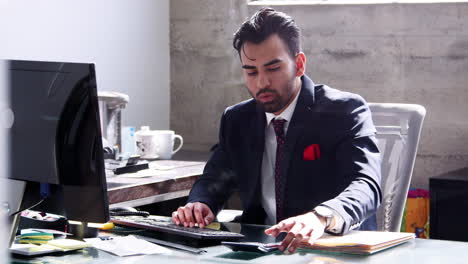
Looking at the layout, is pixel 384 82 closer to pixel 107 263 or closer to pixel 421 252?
pixel 421 252

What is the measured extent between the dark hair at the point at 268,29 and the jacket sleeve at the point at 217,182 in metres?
0.31

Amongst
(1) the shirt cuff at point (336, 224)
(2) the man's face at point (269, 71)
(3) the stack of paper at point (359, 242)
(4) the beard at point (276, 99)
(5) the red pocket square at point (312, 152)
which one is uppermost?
(2) the man's face at point (269, 71)

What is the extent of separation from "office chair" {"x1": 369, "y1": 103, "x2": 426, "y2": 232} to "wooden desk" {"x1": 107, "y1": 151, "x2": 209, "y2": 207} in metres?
0.87

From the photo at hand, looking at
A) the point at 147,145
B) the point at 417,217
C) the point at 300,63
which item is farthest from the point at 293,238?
the point at 417,217

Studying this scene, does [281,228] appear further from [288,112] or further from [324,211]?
[288,112]

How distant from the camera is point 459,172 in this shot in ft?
11.0

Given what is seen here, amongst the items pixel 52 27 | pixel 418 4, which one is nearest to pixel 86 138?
pixel 52 27

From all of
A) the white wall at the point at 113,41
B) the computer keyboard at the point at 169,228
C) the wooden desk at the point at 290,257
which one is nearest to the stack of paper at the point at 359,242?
the wooden desk at the point at 290,257

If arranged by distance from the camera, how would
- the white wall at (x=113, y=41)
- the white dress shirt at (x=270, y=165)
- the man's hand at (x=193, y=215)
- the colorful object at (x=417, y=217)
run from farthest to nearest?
the colorful object at (x=417, y=217), the white wall at (x=113, y=41), the white dress shirt at (x=270, y=165), the man's hand at (x=193, y=215)

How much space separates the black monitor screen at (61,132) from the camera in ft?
4.50

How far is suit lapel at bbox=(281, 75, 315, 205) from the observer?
2020 millimetres

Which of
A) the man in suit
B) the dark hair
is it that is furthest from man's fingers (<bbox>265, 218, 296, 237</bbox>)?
the dark hair

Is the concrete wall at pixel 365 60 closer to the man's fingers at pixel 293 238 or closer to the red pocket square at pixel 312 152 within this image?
the red pocket square at pixel 312 152

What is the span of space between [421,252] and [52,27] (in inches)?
92.0
